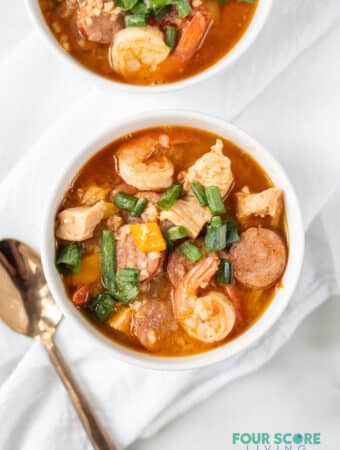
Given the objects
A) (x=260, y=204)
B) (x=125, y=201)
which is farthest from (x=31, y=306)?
(x=260, y=204)

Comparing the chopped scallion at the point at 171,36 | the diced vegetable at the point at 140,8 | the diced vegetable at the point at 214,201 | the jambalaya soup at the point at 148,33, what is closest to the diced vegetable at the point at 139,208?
the diced vegetable at the point at 214,201

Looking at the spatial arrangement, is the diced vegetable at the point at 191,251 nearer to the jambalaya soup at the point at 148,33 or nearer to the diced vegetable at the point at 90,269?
the diced vegetable at the point at 90,269

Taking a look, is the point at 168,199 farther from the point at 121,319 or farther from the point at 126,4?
the point at 126,4

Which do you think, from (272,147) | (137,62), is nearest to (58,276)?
(137,62)

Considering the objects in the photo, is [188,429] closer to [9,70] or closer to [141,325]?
[141,325]

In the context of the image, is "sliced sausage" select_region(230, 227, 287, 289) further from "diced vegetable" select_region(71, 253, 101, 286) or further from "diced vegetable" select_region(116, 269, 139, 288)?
"diced vegetable" select_region(71, 253, 101, 286)

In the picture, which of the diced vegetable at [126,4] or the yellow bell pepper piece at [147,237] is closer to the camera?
the yellow bell pepper piece at [147,237]
